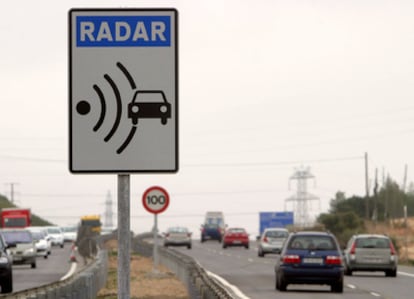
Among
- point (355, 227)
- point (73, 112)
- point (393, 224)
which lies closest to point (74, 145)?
point (73, 112)

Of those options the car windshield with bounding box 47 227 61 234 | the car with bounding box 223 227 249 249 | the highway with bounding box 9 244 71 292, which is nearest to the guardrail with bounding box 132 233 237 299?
the highway with bounding box 9 244 71 292

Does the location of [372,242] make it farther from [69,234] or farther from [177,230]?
[69,234]

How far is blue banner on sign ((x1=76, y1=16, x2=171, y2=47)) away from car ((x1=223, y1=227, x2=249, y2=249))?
80.4m

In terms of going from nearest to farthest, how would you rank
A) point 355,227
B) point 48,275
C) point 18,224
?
1. point 48,275
2. point 18,224
3. point 355,227

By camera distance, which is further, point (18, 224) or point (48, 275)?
point (18, 224)

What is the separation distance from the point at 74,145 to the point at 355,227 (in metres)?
105

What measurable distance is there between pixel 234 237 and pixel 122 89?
81.1 m

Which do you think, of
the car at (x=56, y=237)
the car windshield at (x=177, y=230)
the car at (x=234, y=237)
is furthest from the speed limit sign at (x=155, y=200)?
the car at (x=56, y=237)

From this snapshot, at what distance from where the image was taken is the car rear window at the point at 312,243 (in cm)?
3638

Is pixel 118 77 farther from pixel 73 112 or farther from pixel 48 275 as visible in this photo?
pixel 48 275

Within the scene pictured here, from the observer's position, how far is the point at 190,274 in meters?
27.0

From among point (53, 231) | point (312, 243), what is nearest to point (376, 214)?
point (53, 231)

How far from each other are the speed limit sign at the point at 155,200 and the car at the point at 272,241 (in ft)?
105

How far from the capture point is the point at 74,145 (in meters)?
8.15
